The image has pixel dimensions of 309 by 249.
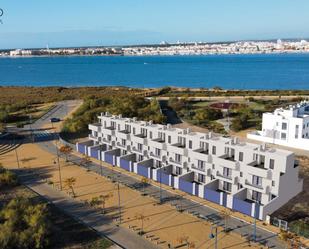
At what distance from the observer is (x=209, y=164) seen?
4019cm

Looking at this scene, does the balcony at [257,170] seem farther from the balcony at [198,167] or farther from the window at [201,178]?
the window at [201,178]

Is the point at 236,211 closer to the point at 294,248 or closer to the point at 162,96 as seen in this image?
the point at 294,248

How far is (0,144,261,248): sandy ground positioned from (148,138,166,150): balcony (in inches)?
279

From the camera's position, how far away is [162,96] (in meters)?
118

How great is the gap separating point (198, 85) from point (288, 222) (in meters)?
152

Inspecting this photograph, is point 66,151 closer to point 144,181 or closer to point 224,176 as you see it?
point 144,181

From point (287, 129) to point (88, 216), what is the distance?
127 feet

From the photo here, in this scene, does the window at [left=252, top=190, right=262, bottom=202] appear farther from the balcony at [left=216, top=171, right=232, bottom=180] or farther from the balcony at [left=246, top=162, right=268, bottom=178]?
the balcony at [left=216, top=171, right=232, bottom=180]

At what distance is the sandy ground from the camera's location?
30422 millimetres

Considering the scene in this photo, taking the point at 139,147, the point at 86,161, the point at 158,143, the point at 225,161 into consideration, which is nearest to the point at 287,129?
the point at 225,161

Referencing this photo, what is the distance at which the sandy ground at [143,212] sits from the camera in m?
30.4

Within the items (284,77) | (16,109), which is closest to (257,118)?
(16,109)

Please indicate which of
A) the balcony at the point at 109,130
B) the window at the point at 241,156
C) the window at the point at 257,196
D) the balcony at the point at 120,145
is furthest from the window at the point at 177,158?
the balcony at the point at 109,130

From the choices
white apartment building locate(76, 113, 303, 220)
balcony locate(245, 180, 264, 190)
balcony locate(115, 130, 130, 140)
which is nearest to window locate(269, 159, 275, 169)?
white apartment building locate(76, 113, 303, 220)
